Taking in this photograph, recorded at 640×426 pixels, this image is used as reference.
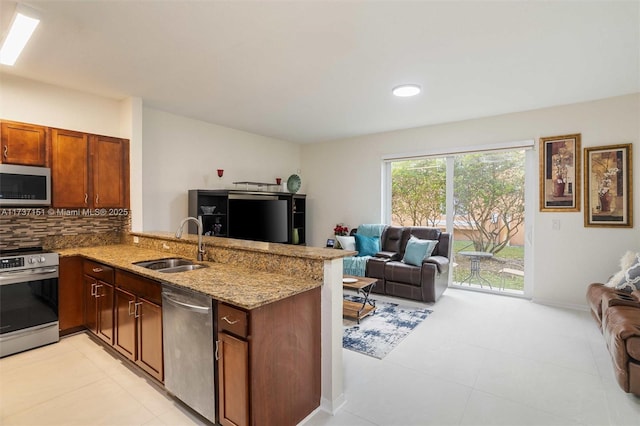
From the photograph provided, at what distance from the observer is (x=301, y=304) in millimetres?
1859

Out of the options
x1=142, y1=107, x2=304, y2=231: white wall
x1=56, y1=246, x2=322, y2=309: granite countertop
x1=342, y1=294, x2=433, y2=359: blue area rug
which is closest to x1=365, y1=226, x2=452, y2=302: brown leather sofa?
x1=342, y1=294, x2=433, y2=359: blue area rug

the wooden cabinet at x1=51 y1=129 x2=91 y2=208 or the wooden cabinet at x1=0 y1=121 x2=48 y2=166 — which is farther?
the wooden cabinet at x1=51 y1=129 x2=91 y2=208

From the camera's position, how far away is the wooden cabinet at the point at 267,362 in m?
1.59

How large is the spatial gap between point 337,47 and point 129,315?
270 cm

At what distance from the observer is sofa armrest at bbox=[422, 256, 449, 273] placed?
4.18 meters

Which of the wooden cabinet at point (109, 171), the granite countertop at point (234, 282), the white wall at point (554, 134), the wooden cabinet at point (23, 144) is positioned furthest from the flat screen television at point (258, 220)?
the wooden cabinet at point (23, 144)

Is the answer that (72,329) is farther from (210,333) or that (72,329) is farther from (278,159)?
(278,159)

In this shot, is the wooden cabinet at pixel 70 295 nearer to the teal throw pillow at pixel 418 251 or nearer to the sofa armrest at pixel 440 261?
the teal throw pillow at pixel 418 251

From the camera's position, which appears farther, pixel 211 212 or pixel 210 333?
pixel 211 212

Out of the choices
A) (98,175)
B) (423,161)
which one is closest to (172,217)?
(98,175)

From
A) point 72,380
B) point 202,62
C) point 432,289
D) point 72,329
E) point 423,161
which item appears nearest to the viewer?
point 72,380

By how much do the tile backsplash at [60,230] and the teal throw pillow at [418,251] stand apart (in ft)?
12.0

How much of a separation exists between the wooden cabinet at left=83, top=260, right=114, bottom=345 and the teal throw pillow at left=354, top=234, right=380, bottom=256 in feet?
11.1

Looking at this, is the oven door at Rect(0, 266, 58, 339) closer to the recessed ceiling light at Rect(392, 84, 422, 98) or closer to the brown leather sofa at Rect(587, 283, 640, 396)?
the recessed ceiling light at Rect(392, 84, 422, 98)
